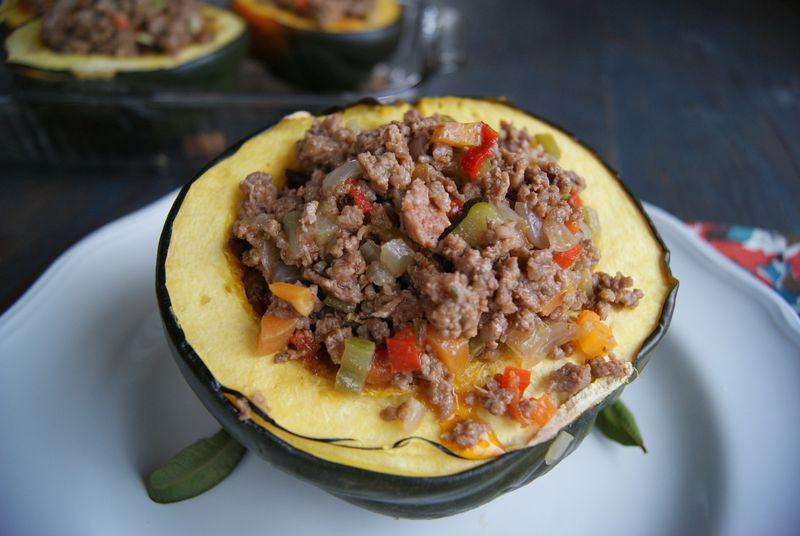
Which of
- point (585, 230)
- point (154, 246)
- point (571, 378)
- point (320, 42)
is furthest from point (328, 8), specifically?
point (571, 378)

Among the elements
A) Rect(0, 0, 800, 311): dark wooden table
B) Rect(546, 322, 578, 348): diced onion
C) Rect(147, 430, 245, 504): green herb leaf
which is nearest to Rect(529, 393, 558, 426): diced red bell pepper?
Rect(546, 322, 578, 348): diced onion

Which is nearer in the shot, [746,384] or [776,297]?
[746,384]

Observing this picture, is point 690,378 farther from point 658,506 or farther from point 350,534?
point 350,534

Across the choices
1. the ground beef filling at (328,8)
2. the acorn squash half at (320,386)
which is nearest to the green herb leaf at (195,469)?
the acorn squash half at (320,386)

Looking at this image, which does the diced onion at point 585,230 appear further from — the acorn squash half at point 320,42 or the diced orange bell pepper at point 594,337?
the acorn squash half at point 320,42

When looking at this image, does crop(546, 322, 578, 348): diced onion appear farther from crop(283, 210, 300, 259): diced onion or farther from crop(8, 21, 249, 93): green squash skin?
crop(8, 21, 249, 93): green squash skin

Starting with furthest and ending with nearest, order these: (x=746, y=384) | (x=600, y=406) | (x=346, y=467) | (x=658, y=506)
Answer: (x=746, y=384) → (x=658, y=506) → (x=600, y=406) → (x=346, y=467)

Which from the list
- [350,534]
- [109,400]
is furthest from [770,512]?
[109,400]
